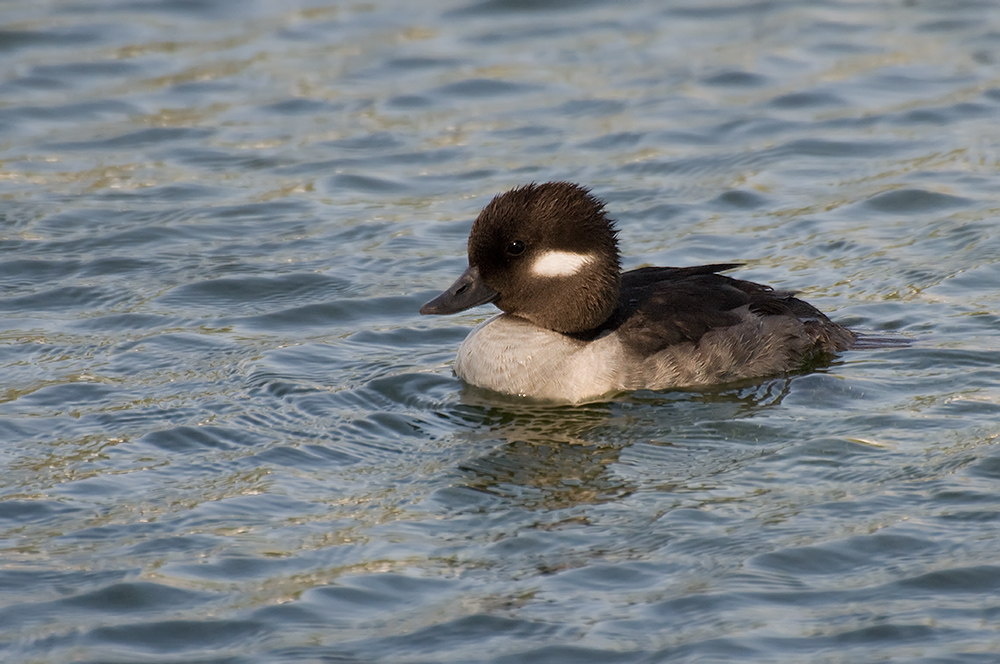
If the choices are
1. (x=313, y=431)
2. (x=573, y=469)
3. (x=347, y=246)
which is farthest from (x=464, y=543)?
(x=347, y=246)

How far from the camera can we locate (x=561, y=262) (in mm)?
8828

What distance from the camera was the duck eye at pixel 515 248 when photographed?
29.0ft

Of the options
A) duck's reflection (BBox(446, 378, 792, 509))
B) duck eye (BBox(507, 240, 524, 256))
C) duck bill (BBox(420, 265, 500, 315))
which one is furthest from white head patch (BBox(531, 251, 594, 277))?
duck's reflection (BBox(446, 378, 792, 509))

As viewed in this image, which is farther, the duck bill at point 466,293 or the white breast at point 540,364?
the duck bill at point 466,293

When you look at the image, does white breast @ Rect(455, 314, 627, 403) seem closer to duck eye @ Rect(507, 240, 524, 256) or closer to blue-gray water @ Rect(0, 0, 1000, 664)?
blue-gray water @ Rect(0, 0, 1000, 664)

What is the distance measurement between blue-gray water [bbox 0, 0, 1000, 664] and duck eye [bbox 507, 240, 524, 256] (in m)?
0.87

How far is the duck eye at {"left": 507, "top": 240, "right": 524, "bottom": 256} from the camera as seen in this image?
29.0 ft

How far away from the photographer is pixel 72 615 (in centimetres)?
634

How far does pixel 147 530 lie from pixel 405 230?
5188 millimetres

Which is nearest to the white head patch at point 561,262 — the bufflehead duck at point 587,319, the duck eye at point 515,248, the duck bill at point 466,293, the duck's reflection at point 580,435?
the bufflehead duck at point 587,319

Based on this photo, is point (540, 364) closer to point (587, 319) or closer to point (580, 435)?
point (587, 319)

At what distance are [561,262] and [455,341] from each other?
144 centimetres

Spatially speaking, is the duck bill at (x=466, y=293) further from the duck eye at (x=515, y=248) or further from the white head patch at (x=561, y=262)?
the white head patch at (x=561, y=262)

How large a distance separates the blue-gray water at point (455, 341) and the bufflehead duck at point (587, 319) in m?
0.20
